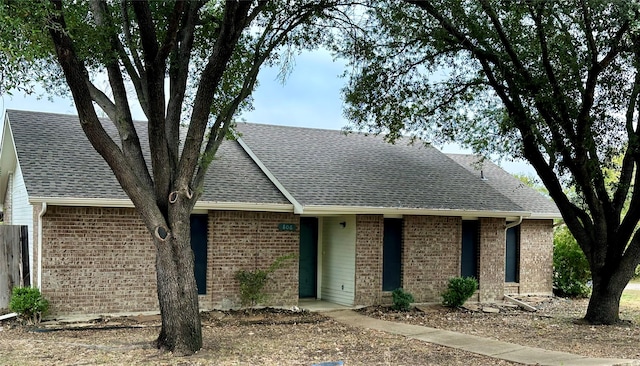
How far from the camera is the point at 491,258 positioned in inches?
716

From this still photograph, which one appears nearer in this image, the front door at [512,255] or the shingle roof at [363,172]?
the shingle roof at [363,172]

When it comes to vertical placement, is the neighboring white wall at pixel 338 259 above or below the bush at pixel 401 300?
above

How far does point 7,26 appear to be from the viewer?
7.86 meters

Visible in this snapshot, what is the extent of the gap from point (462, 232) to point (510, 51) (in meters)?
5.84

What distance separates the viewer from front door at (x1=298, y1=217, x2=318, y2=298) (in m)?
16.9

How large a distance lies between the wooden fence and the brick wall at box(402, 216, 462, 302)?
9175 mm

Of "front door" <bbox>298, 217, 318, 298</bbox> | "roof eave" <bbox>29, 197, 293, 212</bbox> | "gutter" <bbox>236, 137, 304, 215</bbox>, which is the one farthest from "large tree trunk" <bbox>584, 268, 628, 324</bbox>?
"roof eave" <bbox>29, 197, 293, 212</bbox>

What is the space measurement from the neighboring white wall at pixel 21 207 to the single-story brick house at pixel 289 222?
0.16 ft

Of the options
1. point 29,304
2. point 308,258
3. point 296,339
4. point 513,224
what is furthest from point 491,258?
point 29,304

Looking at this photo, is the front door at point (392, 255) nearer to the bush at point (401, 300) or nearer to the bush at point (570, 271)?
the bush at point (401, 300)

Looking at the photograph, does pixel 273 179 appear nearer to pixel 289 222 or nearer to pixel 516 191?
pixel 289 222

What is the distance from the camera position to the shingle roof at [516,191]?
20522mm

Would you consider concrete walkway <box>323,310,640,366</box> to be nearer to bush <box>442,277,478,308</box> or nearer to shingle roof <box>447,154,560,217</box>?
bush <box>442,277,478,308</box>

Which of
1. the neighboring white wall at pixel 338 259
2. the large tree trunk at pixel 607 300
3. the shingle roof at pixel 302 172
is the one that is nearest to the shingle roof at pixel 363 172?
the shingle roof at pixel 302 172
